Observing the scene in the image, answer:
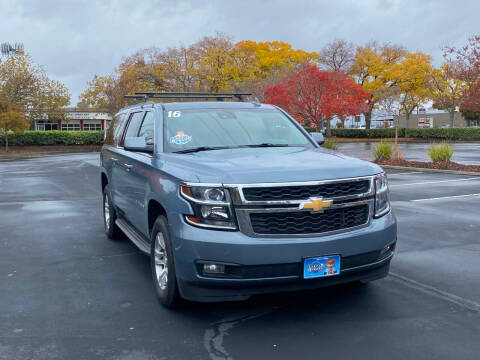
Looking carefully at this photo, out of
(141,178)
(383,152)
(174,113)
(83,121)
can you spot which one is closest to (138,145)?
(141,178)

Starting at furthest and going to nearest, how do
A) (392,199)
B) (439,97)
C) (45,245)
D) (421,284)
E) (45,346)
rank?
(439,97) → (392,199) → (45,245) → (421,284) → (45,346)

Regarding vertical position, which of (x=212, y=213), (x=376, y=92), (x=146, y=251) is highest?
(x=376, y=92)

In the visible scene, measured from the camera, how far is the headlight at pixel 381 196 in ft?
15.1

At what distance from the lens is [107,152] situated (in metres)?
7.86

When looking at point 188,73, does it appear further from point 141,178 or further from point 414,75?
point 141,178

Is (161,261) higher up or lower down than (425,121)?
lower down

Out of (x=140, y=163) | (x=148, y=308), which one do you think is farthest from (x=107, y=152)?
(x=148, y=308)

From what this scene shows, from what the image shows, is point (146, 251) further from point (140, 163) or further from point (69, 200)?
point (69, 200)

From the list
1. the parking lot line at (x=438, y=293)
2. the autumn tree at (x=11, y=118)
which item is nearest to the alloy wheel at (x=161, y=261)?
the parking lot line at (x=438, y=293)

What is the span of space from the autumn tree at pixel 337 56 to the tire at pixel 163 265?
59384 millimetres

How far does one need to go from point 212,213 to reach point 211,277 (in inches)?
19.6

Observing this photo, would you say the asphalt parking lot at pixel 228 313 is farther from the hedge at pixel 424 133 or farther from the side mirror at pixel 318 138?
the hedge at pixel 424 133

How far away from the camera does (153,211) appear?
5156 mm

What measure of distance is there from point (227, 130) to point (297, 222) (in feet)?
6.04
